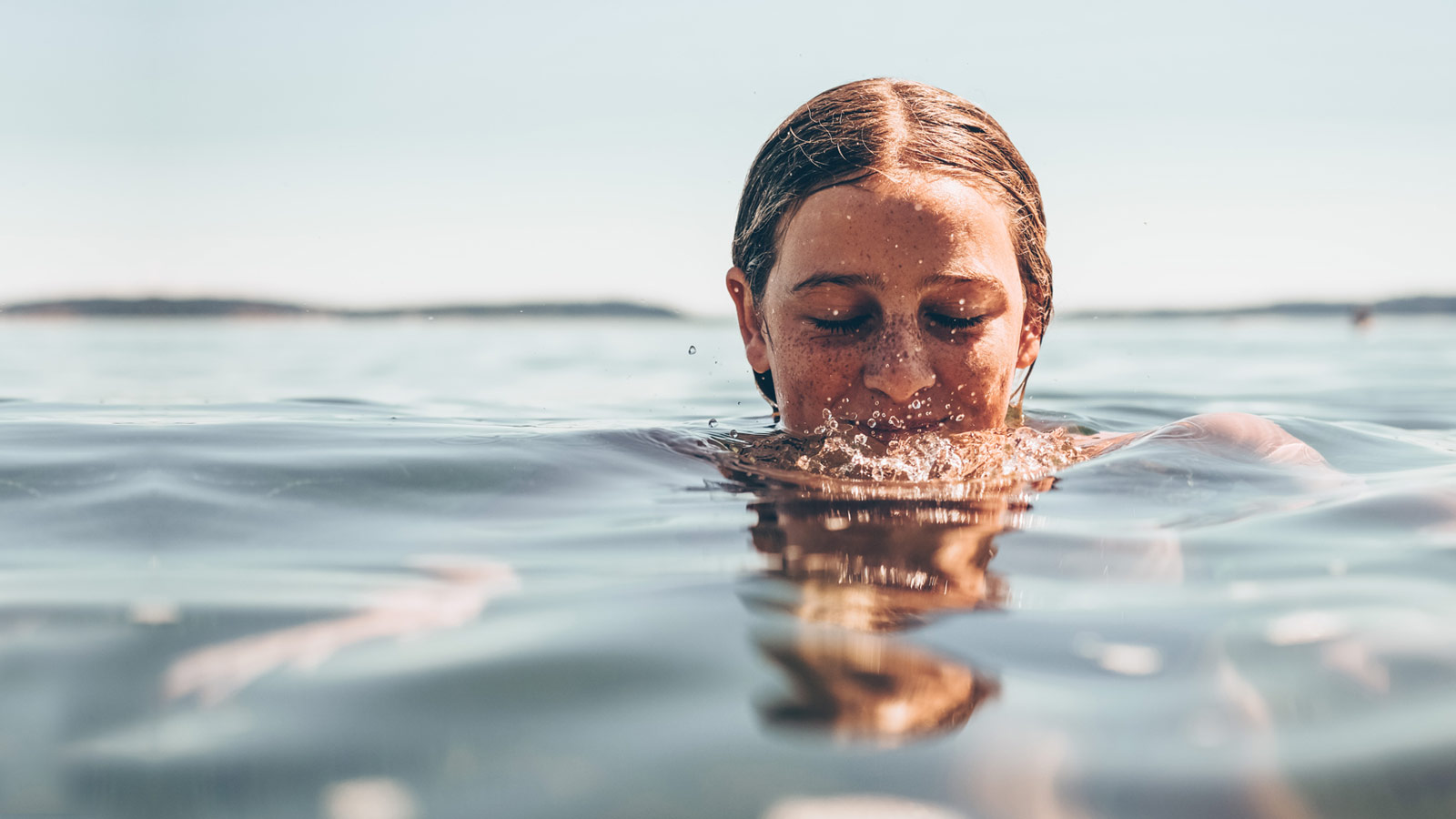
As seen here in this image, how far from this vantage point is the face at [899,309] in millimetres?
3484

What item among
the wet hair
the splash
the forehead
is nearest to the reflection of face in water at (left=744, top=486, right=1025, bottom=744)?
the splash

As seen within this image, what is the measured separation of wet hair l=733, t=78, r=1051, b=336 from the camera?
3.81 m

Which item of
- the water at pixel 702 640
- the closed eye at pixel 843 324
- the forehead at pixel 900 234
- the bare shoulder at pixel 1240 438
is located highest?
the forehead at pixel 900 234

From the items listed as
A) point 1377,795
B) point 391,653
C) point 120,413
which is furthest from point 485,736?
point 120,413

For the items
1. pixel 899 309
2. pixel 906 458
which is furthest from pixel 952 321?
pixel 906 458

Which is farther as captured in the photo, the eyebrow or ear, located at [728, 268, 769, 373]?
ear, located at [728, 268, 769, 373]

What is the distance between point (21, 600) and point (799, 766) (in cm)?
156

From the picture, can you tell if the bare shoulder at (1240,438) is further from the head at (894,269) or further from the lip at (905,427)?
the lip at (905,427)

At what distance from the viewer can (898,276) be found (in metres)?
3.48

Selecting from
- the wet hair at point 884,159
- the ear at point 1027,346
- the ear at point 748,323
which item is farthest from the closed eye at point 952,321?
the ear at point 748,323

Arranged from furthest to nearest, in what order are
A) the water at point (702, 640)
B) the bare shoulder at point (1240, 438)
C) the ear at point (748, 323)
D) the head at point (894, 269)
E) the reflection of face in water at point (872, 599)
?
1. the ear at point (748, 323)
2. the bare shoulder at point (1240, 438)
3. the head at point (894, 269)
4. the reflection of face in water at point (872, 599)
5. the water at point (702, 640)

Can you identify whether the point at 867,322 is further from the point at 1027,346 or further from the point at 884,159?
the point at 1027,346

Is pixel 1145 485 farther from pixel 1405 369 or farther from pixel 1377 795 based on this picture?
pixel 1405 369

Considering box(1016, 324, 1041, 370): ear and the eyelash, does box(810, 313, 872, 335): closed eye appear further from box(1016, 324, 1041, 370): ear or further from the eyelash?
box(1016, 324, 1041, 370): ear
